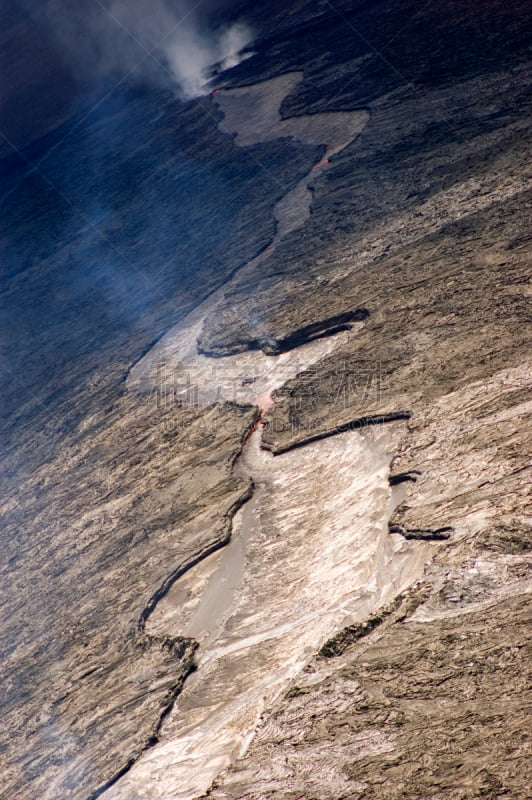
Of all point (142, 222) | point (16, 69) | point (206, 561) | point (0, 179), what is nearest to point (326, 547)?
point (206, 561)

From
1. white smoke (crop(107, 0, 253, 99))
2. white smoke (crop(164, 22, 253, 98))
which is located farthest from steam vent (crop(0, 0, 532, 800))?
white smoke (crop(107, 0, 253, 99))

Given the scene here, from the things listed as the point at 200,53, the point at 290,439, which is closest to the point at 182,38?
the point at 200,53

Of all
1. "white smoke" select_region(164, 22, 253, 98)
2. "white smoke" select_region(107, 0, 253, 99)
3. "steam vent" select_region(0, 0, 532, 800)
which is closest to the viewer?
"steam vent" select_region(0, 0, 532, 800)

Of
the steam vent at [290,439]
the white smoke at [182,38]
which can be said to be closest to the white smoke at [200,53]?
the white smoke at [182,38]

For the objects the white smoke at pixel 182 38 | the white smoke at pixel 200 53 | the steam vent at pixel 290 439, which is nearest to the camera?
the steam vent at pixel 290 439

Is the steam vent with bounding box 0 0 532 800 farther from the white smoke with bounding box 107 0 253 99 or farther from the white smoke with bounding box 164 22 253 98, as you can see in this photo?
the white smoke with bounding box 107 0 253 99

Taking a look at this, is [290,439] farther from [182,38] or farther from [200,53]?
[182,38]

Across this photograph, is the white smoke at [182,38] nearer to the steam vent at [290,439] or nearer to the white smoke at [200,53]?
the white smoke at [200,53]

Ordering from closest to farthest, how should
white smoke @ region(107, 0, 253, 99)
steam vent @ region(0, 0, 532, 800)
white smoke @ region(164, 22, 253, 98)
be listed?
1. steam vent @ region(0, 0, 532, 800)
2. white smoke @ region(164, 22, 253, 98)
3. white smoke @ region(107, 0, 253, 99)
